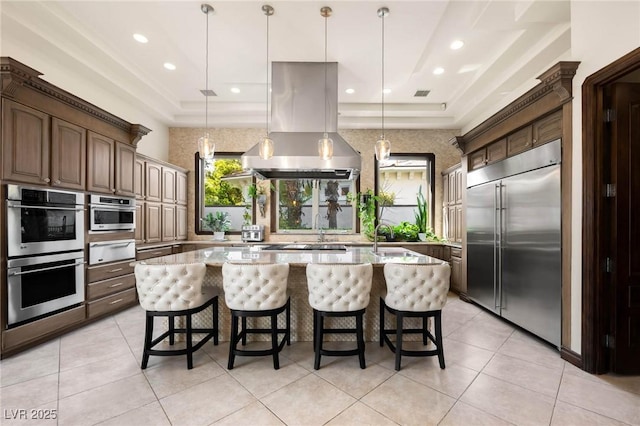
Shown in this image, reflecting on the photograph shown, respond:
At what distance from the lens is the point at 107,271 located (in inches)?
147

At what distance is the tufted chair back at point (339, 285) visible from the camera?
2393 mm

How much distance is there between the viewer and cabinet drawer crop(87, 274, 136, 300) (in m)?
3.51

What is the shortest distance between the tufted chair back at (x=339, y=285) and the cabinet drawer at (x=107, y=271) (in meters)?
2.46

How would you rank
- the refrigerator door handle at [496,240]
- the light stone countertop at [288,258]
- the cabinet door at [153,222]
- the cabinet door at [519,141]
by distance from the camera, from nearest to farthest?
the light stone countertop at [288,258] → the cabinet door at [519,141] → the refrigerator door handle at [496,240] → the cabinet door at [153,222]

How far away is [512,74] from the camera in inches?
152

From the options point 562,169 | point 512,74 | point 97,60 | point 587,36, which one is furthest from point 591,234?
point 97,60

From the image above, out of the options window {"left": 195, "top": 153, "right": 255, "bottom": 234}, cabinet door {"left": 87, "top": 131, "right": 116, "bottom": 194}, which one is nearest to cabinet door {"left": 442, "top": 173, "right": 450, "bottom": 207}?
window {"left": 195, "top": 153, "right": 255, "bottom": 234}

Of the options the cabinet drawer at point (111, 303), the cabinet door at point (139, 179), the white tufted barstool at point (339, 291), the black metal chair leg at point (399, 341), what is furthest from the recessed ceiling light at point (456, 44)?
the cabinet drawer at point (111, 303)

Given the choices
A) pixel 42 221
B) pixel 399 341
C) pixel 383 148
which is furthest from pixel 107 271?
pixel 383 148

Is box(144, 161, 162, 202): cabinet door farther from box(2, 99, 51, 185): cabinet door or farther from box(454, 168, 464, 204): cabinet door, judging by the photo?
box(454, 168, 464, 204): cabinet door

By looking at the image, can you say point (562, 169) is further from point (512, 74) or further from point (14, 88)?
point (14, 88)

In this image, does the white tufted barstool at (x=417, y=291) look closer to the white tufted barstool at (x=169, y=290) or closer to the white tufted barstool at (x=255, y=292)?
the white tufted barstool at (x=255, y=292)

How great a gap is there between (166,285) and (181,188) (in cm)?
372

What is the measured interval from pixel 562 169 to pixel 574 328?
4.66 feet
